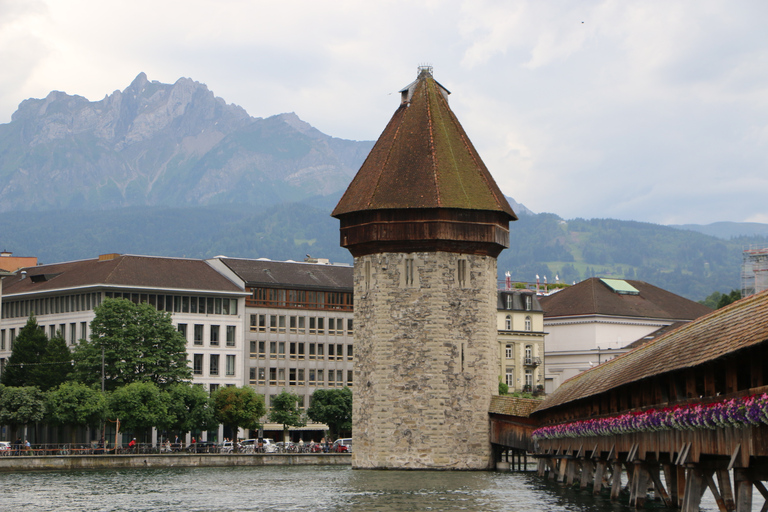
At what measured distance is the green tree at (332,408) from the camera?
3558 inches

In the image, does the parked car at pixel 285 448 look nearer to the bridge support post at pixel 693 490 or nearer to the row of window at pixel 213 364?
the row of window at pixel 213 364

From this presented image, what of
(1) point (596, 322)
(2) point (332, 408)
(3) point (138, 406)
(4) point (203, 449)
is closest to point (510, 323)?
(1) point (596, 322)

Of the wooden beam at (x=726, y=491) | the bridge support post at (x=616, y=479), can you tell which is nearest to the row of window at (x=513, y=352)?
the bridge support post at (x=616, y=479)

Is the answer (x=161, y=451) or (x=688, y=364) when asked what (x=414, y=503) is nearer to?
(x=688, y=364)

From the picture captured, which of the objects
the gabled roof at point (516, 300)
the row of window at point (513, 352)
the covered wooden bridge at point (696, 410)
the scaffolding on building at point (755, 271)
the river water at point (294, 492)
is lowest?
the river water at point (294, 492)

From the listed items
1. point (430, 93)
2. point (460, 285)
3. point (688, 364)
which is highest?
point (430, 93)

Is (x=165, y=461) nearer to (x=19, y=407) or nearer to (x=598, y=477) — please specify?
(x=19, y=407)

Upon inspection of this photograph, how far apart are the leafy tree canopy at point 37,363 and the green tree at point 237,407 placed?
391 inches

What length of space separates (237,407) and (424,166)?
1140 inches

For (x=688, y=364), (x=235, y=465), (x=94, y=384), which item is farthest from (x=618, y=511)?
(x=94, y=384)

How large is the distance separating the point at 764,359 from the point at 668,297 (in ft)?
306

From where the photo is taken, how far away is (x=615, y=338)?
103188 millimetres

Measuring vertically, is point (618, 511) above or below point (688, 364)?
below

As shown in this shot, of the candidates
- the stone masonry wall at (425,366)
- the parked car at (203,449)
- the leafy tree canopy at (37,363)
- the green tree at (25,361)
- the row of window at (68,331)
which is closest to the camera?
the stone masonry wall at (425,366)
